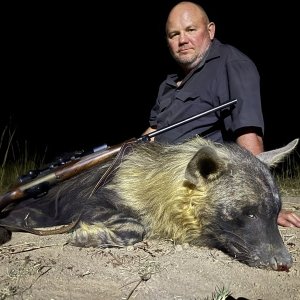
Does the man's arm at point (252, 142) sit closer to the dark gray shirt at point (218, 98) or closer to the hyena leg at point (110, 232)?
the dark gray shirt at point (218, 98)

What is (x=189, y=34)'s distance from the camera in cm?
468

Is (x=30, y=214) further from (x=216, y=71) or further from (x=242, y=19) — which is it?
(x=242, y=19)

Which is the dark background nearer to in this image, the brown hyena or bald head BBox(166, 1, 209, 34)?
bald head BBox(166, 1, 209, 34)

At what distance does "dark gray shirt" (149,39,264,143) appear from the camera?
160 inches

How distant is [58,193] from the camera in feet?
13.0

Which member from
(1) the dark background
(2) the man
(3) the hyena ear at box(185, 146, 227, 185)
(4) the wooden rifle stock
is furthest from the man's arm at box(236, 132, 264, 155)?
(1) the dark background

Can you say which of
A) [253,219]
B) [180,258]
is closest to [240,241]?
[253,219]

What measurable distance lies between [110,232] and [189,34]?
6.81ft

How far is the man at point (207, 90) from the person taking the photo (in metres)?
4.04

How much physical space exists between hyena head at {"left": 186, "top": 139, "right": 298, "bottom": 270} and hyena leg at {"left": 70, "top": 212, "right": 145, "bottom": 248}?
441 millimetres

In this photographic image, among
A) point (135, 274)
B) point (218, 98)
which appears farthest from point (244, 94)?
point (135, 274)

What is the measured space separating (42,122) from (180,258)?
7114mm

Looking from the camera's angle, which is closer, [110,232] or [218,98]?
[110,232]

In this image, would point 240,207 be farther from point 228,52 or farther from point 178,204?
point 228,52
